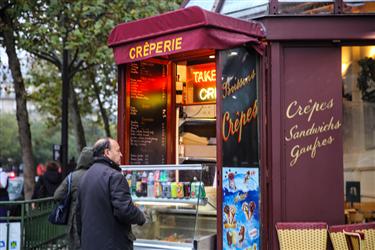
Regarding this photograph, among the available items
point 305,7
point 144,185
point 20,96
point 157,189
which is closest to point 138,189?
point 144,185

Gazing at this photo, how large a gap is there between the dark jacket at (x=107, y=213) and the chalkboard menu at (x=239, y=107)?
1886mm

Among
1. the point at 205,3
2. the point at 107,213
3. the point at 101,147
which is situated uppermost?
the point at 205,3

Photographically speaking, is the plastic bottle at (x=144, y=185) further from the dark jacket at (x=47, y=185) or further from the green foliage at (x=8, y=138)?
the green foliage at (x=8, y=138)

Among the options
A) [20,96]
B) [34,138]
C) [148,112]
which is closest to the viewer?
[148,112]

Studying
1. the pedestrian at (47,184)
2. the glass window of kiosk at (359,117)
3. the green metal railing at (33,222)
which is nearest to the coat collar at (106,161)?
the glass window of kiosk at (359,117)

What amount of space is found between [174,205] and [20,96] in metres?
7.19

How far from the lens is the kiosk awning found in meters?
5.70

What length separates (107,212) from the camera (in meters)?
4.43

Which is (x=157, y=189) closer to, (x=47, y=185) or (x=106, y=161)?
(x=106, y=161)

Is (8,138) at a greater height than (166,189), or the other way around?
(8,138)

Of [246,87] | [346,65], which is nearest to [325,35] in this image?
[346,65]

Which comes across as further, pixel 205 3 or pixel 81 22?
pixel 81 22

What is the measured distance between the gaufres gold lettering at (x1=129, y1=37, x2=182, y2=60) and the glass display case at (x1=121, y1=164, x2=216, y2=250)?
4.55 ft

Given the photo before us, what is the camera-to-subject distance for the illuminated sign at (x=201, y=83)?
7.90 m
